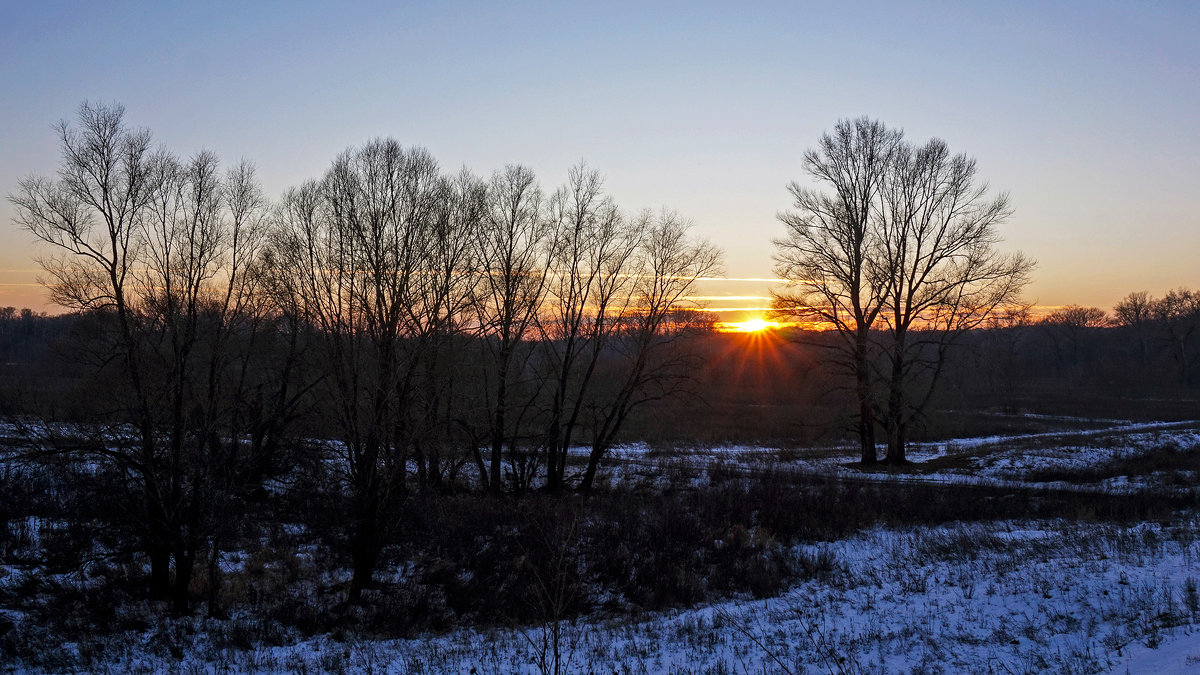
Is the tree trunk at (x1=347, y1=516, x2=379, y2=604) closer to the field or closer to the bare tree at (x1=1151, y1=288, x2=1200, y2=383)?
the field

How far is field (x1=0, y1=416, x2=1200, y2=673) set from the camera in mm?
9008

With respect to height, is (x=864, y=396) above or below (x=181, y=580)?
above

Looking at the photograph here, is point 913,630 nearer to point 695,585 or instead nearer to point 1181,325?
point 695,585

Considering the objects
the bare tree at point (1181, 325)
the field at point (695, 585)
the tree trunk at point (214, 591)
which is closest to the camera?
the field at point (695, 585)

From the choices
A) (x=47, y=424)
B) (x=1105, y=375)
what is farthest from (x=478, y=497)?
(x=1105, y=375)

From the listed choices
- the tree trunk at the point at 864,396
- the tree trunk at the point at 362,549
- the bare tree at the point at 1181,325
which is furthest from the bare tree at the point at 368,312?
the bare tree at the point at 1181,325

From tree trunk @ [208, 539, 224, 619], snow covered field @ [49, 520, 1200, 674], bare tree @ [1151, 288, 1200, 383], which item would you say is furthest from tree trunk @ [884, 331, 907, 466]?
bare tree @ [1151, 288, 1200, 383]

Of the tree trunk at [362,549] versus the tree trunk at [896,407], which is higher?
the tree trunk at [896,407]

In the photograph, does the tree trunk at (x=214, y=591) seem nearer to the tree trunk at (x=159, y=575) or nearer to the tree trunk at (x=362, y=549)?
the tree trunk at (x=159, y=575)

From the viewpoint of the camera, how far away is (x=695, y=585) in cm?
1415

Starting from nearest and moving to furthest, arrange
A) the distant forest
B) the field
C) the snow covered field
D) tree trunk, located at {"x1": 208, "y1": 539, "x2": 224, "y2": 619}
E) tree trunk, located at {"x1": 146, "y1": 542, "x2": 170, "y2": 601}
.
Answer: the snow covered field
the field
tree trunk, located at {"x1": 208, "y1": 539, "x2": 224, "y2": 619}
tree trunk, located at {"x1": 146, "y1": 542, "x2": 170, "y2": 601}
the distant forest

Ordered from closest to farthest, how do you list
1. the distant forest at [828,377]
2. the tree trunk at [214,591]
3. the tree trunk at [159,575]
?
the tree trunk at [214,591] < the tree trunk at [159,575] < the distant forest at [828,377]

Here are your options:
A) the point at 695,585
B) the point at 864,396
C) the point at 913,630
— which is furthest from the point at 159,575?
the point at 864,396

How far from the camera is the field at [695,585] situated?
29.6 feet
